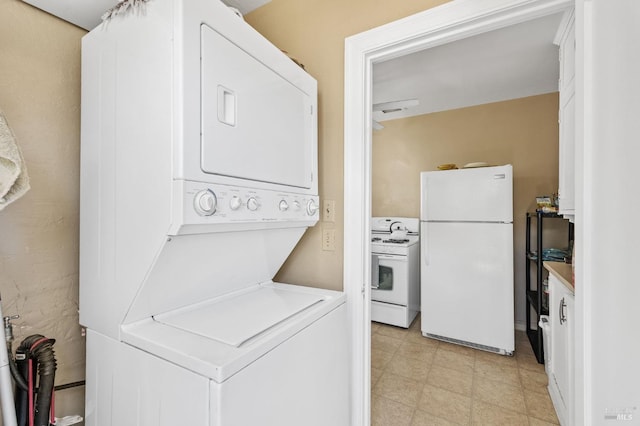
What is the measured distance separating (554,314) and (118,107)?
2755 millimetres

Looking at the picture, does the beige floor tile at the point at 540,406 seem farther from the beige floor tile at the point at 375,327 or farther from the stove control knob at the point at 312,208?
the stove control knob at the point at 312,208

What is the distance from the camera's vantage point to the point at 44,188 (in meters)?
1.18

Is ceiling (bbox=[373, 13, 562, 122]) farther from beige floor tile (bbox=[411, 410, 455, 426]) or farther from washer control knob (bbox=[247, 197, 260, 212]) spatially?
beige floor tile (bbox=[411, 410, 455, 426])

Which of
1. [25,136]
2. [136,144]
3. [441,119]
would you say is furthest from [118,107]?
[441,119]

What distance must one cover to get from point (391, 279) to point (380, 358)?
94cm

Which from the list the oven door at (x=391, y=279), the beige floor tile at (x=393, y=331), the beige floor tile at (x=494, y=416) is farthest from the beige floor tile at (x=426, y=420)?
the oven door at (x=391, y=279)

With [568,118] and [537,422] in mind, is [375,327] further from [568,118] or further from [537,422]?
[568,118]

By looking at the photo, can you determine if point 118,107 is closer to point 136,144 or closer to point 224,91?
point 136,144

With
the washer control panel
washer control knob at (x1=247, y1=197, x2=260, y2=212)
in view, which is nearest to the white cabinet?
the washer control panel

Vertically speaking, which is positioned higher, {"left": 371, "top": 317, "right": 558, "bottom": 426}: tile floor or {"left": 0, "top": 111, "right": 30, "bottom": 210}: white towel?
{"left": 0, "top": 111, "right": 30, "bottom": 210}: white towel

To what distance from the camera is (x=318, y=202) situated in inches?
58.1

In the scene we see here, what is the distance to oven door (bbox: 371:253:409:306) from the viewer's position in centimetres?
334

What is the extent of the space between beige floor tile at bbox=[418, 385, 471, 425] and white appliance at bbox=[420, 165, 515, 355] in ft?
2.97

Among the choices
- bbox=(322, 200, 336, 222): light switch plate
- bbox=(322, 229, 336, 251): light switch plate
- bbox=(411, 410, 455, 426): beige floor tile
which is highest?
bbox=(322, 200, 336, 222): light switch plate
